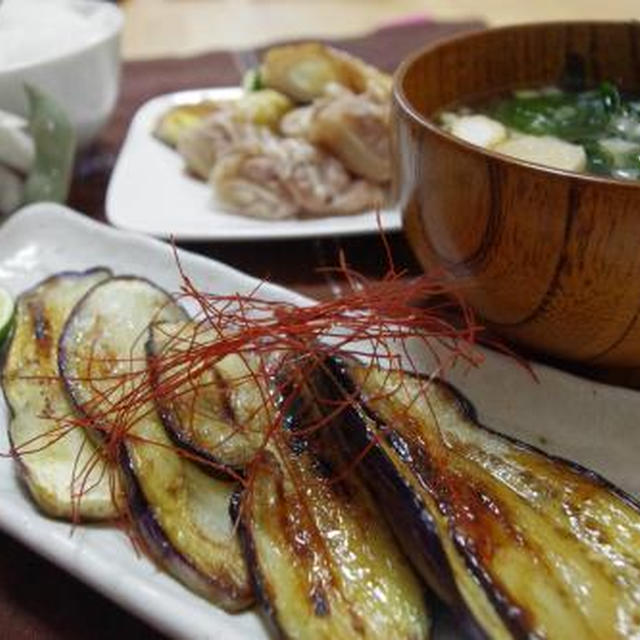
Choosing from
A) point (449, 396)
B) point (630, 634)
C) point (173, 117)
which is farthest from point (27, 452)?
point (173, 117)

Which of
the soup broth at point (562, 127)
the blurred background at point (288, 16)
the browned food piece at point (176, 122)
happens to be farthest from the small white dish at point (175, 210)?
the blurred background at point (288, 16)

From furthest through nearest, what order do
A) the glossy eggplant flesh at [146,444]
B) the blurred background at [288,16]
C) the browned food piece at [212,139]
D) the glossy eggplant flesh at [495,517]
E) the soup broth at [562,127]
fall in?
the blurred background at [288,16] → the browned food piece at [212,139] → the soup broth at [562,127] → the glossy eggplant flesh at [146,444] → the glossy eggplant flesh at [495,517]

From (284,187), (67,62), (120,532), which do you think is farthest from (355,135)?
(120,532)

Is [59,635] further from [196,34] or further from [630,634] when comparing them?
[196,34]

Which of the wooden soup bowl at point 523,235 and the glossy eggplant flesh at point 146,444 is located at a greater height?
the wooden soup bowl at point 523,235

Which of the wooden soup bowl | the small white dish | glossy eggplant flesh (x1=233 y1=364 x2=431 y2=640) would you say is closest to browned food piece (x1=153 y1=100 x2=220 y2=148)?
the small white dish

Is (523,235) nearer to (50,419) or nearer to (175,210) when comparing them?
(50,419)

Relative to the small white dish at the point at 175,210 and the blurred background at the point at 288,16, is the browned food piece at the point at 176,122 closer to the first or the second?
the small white dish at the point at 175,210

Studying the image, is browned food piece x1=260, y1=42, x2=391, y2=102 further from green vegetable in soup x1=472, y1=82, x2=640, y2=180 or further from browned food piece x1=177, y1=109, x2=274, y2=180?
green vegetable in soup x1=472, y1=82, x2=640, y2=180
